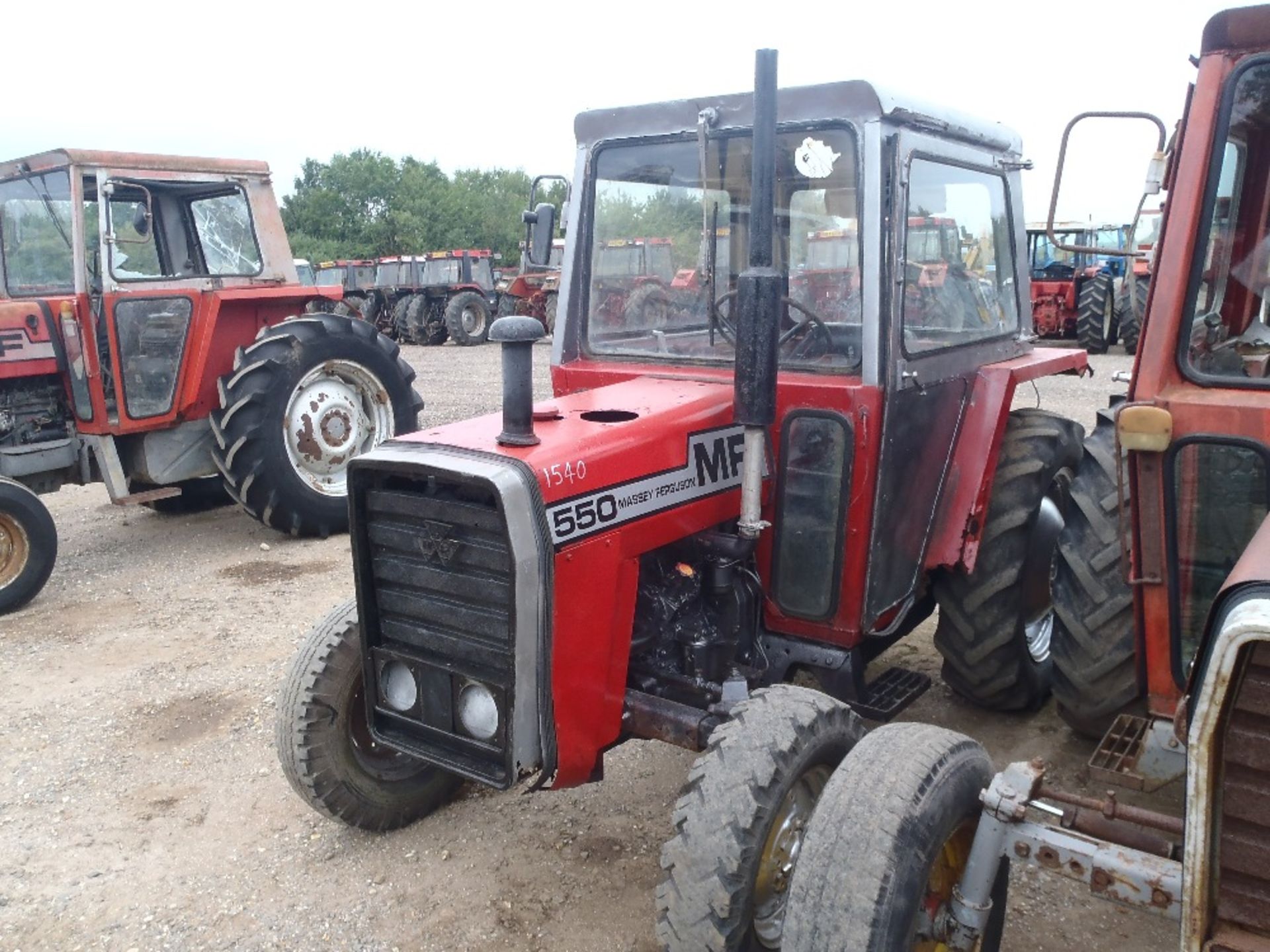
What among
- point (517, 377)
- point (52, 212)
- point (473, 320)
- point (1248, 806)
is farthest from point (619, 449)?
point (473, 320)

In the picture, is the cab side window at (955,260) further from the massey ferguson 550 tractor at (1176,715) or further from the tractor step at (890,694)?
the tractor step at (890,694)

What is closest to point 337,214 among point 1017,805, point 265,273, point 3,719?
point 265,273

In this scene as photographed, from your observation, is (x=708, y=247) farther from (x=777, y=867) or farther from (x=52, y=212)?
(x=52, y=212)

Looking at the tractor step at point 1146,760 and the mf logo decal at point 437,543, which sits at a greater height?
the mf logo decal at point 437,543

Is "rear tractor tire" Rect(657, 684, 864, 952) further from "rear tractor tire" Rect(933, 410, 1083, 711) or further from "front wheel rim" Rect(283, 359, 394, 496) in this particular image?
"front wheel rim" Rect(283, 359, 394, 496)

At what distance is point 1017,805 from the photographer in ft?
6.48

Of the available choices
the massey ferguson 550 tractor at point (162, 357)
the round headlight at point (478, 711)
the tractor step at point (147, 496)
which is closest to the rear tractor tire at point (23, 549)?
the massey ferguson 550 tractor at point (162, 357)

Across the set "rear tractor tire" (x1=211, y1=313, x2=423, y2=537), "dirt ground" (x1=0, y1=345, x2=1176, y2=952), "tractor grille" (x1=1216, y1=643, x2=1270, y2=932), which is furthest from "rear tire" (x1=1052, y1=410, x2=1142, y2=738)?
"rear tractor tire" (x1=211, y1=313, x2=423, y2=537)

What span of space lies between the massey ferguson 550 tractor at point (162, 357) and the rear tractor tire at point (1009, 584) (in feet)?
13.6

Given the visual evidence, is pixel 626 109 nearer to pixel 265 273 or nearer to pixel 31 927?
pixel 31 927

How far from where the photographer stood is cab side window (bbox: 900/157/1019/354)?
326cm

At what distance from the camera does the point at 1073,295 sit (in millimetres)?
16109

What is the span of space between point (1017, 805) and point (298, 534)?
5.38 m

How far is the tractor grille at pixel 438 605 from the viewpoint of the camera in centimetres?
249
